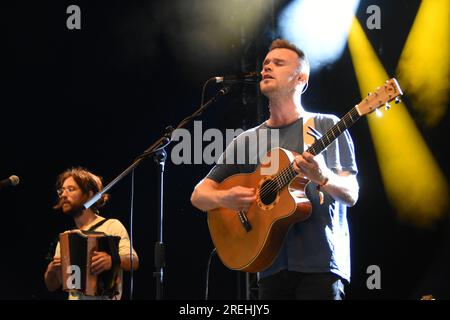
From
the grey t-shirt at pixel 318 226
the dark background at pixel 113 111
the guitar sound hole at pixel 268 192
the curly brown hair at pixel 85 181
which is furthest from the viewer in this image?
the dark background at pixel 113 111

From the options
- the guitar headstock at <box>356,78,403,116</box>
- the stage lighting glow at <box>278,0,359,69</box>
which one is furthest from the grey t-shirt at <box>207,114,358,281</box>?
the stage lighting glow at <box>278,0,359,69</box>

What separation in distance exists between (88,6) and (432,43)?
127 inches

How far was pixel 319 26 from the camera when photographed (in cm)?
528

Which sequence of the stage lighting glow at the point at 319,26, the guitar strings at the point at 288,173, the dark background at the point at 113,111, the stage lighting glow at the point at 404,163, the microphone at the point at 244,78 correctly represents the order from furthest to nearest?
the dark background at the point at 113,111 < the stage lighting glow at the point at 319,26 < the stage lighting glow at the point at 404,163 < the microphone at the point at 244,78 < the guitar strings at the point at 288,173

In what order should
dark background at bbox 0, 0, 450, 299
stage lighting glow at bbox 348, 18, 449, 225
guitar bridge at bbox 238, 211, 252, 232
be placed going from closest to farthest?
guitar bridge at bbox 238, 211, 252, 232 < stage lighting glow at bbox 348, 18, 449, 225 < dark background at bbox 0, 0, 450, 299

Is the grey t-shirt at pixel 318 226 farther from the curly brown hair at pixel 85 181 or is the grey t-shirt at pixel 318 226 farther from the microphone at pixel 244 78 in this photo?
the curly brown hair at pixel 85 181

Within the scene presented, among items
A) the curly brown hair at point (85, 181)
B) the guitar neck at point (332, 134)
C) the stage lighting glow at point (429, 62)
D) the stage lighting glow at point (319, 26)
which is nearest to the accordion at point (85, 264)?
the curly brown hair at point (85, 181)

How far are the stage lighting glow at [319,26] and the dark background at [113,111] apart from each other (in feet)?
1.17

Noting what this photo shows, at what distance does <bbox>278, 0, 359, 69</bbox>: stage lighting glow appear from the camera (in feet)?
17.1

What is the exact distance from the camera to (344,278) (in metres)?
3.01

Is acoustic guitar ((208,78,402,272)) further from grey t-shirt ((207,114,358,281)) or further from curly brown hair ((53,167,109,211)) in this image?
curly brown hair ((53,167,109,211))

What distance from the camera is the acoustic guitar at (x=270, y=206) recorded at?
308 cm

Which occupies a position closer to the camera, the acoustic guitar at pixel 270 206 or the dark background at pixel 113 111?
the acoustic guitar at pixel 270 206

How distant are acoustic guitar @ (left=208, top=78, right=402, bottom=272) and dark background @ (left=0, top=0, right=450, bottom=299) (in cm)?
204
